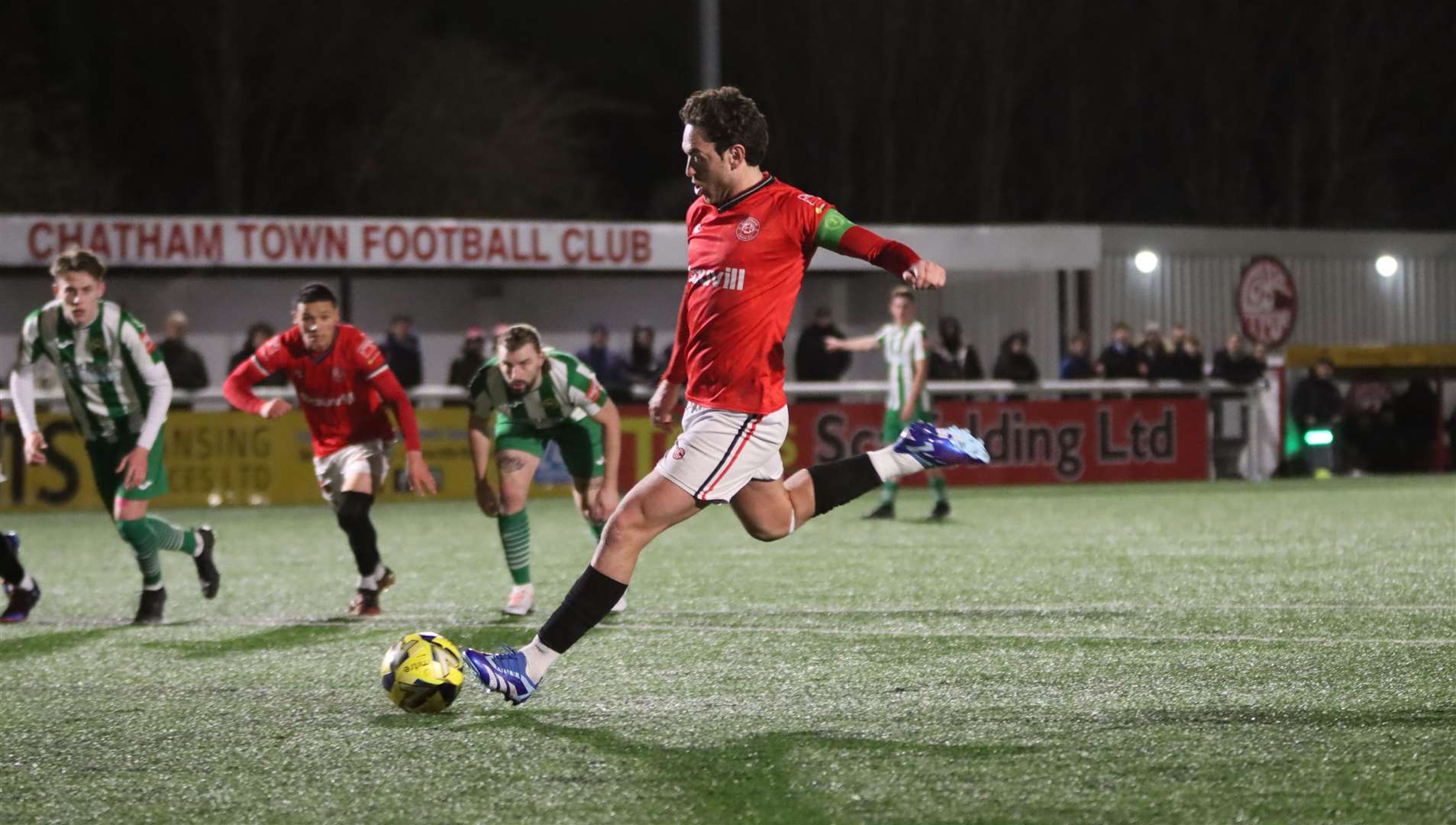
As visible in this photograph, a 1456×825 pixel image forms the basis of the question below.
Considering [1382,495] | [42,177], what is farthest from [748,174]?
[42,177]

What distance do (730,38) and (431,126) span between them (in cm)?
783

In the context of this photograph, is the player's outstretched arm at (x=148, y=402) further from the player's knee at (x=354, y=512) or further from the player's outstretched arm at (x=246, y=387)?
the player's knee at (x=354, y=512)

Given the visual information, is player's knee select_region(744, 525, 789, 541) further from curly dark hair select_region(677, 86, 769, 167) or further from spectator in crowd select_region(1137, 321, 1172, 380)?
spectator in crowd select_region(1137, 321, 1172, 380)

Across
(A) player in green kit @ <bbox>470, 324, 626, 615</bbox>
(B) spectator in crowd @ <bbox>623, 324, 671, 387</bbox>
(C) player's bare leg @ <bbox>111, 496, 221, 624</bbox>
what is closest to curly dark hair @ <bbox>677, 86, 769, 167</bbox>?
(A) player in green kit @ <bbox>470, 324, 626, 615</bbox>

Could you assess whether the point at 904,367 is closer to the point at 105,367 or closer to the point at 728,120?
the point at 105,367

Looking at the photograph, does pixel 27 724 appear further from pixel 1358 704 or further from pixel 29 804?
pixel 1358 704

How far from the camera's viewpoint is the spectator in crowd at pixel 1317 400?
20125 mm

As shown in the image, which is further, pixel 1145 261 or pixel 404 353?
pixel 1145 261

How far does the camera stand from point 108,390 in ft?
26.2

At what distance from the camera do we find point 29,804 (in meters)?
4.34

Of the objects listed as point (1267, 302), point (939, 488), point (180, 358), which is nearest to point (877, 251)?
point (939, 488)

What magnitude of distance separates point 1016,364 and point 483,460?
38.9 feet

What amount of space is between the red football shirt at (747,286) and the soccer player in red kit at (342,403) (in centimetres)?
285

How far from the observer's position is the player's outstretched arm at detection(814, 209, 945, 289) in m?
5.12
